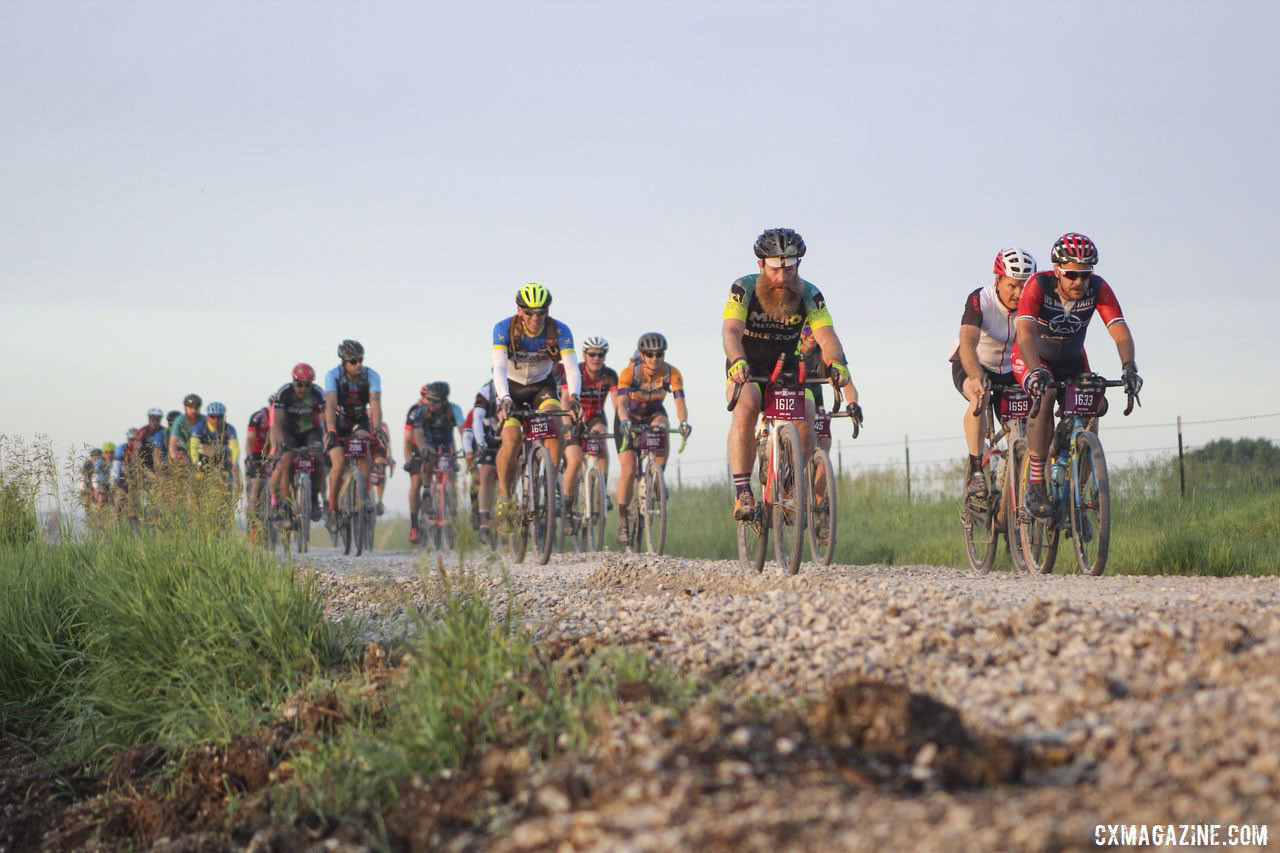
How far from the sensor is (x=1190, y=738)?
352 cm

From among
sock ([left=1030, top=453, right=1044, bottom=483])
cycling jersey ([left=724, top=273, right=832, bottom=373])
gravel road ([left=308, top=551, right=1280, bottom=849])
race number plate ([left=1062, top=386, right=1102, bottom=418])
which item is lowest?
gravel road ([left=308, top=551, right=1280, bottom=849])

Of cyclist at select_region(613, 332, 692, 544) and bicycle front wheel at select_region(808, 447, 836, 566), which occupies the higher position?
cyclist at select_region(613, 332, 692, 544)

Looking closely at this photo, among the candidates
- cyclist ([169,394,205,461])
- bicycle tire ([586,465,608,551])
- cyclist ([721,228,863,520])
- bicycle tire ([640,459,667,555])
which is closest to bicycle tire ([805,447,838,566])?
cyclist ([721,228,863,520])

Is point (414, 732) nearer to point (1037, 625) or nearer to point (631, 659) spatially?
point (631, 659)

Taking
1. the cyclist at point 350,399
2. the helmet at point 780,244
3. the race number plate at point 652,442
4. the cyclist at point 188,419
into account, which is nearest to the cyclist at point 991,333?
the helmet at point 780,244

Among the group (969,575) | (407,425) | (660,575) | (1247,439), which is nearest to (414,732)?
(660,575)

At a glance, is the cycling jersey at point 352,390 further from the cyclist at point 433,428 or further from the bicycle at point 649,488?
the bicycle at point 649,488

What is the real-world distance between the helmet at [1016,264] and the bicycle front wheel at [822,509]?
2495 millimetres

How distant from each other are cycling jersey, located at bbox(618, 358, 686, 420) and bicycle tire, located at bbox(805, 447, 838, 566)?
5927 millimetres

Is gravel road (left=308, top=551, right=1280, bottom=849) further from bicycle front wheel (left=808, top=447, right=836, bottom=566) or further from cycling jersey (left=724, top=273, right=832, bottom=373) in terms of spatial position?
cycling jersey (left=724, top=273, right=832, bottom=373)

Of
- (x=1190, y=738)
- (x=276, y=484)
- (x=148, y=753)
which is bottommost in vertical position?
(x=148, y=753)

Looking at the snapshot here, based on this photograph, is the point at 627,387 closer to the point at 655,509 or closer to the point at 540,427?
the point at 655,509

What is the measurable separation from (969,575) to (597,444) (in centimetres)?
646

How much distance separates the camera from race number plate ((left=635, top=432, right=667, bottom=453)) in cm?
1496
